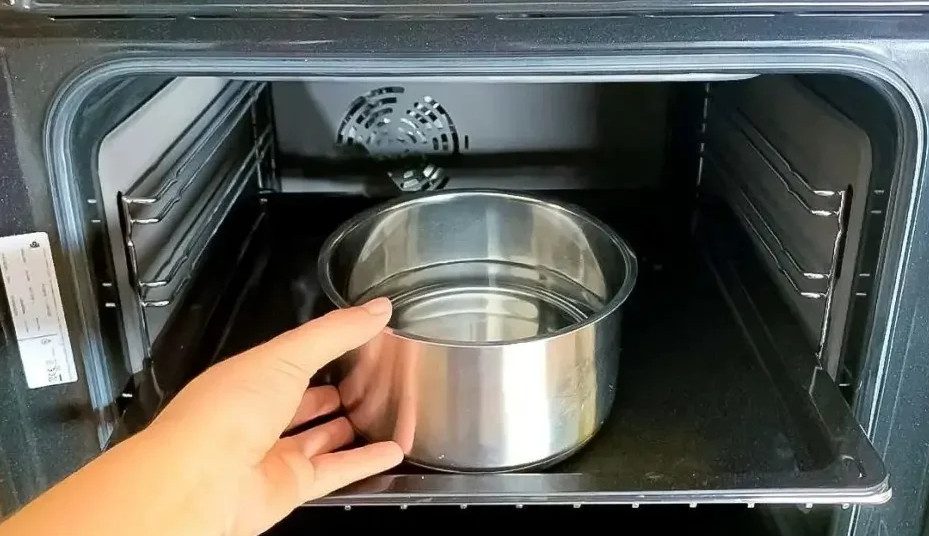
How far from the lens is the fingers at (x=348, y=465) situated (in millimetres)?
740

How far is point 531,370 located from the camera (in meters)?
0.75

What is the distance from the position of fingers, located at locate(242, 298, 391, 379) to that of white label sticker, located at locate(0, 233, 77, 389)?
0.61 feet

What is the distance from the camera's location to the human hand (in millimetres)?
566

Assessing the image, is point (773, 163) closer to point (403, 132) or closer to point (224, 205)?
point (403, 132)

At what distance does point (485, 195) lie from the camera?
3.42ft

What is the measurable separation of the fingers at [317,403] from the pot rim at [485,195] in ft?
0.29

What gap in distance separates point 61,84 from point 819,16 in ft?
1.91

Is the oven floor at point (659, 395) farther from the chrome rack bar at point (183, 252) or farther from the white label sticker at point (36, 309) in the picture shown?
the white label sticker at point (36, 309)

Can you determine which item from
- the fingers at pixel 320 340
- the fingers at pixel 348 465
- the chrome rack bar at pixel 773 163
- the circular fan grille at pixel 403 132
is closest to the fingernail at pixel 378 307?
the fingers at pixel 320 340

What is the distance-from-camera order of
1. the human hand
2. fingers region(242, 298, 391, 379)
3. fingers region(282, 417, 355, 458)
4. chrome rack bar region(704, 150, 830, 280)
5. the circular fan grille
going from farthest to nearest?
the circular fan grille < chrome rack bar region(704, 150, 830, 280) < fingers region(282, 417, 355, 458) < fingers region(242, 298, 391, 379) < the human hand

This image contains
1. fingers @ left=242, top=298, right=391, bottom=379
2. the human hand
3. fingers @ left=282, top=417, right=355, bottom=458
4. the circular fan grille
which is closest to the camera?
the human hand

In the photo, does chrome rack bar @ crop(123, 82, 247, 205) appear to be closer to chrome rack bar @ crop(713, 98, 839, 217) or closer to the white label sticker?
the white label sticker

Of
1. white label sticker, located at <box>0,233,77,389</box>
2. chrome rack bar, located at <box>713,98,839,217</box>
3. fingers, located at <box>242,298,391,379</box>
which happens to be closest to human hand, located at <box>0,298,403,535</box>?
fingers, located at <box>242,298,391,379</box>

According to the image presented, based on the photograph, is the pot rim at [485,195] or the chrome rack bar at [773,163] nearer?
the pot rim at [485,195]
